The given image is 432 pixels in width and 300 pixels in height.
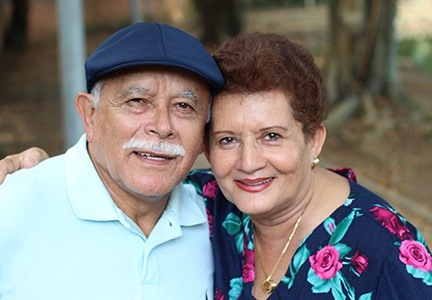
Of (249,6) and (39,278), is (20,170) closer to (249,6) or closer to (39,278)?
(39,278)

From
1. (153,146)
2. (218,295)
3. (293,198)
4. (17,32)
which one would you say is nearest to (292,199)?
(293,198)

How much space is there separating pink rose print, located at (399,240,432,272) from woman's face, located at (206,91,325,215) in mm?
490

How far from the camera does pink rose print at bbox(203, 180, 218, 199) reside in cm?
324

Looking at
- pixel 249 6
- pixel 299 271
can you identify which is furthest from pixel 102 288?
pixel 249 6

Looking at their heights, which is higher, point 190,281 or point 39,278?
point 39,278

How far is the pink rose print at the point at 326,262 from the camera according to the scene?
261cm

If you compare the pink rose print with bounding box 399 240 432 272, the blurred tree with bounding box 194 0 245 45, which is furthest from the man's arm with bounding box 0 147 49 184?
the blurred tree with bounding box 194 0 245 45

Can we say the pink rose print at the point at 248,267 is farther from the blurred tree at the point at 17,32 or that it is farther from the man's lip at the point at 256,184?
the blurred tree at the point at 17,32

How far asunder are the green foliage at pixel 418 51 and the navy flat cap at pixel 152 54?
12.1 m

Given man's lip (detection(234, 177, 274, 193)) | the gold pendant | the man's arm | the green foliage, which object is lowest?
the green foliage

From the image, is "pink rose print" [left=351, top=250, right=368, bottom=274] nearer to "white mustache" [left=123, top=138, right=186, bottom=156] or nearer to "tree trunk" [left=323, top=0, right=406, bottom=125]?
"white mustache" [left=123, top=138, right=186, bottom=156]

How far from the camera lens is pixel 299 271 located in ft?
8.93

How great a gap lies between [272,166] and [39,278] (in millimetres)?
940

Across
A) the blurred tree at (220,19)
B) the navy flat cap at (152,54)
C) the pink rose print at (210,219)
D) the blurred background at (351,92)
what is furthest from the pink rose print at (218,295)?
the blurred tree at (220,19)
